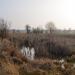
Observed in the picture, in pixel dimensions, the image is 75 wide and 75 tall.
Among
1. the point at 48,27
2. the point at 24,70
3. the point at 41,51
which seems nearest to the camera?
the point at 24,70

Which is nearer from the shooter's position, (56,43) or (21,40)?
(56,43)

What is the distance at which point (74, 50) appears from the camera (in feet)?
115

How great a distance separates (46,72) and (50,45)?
19950mm

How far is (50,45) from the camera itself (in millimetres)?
35781

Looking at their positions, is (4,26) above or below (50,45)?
above

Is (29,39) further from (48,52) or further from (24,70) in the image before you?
(24,70)

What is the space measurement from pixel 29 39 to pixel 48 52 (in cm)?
745

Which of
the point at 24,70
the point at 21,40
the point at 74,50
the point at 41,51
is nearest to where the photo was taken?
the point at 24,70

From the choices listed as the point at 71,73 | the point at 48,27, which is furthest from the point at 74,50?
the point at 48,27

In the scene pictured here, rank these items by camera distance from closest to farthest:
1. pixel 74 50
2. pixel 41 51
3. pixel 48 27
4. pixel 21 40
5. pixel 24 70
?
pixel 24 70
pixel 41 51
pixel 74 50
pixel 21 40
pixel 48 27

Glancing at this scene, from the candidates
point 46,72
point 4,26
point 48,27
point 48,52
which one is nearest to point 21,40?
point 4,26

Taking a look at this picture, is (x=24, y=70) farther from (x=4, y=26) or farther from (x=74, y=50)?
(x=4, y=26)

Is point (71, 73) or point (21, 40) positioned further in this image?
point (21, 40)

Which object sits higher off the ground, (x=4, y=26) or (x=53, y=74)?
(x=4, y=26)
